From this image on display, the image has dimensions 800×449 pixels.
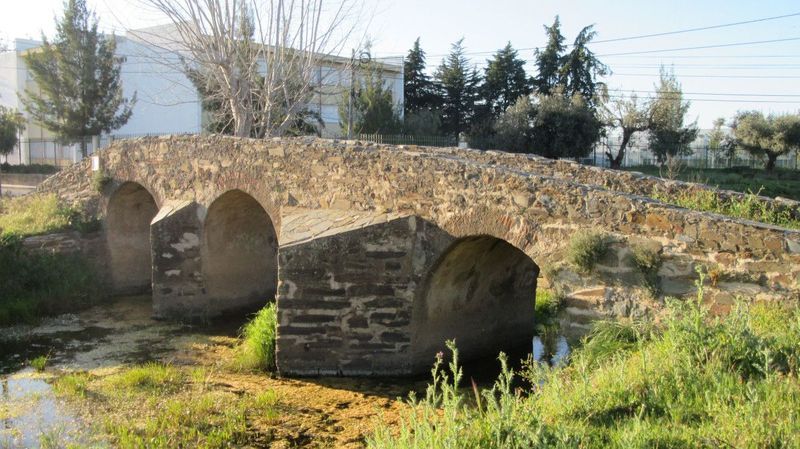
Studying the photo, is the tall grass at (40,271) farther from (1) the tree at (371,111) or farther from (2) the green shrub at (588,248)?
(1) the tree at (371,111)

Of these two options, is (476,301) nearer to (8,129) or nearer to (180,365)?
(180,365)

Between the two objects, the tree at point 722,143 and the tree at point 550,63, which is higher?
the tree at point 550,63

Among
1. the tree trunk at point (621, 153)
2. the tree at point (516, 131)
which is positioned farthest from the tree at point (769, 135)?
the tree at point (516, 131)

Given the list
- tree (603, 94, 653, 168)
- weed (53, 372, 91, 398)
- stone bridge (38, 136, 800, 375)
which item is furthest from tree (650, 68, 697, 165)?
weed (53, 372, 91, 398)

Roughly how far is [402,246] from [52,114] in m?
23.5

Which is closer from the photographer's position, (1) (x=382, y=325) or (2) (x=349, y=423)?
(2) (x=349, y=423)

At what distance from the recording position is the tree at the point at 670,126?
28594mm

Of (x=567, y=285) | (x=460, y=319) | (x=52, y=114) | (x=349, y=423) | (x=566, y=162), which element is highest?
(x=52, y=114)

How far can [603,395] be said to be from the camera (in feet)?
14.4

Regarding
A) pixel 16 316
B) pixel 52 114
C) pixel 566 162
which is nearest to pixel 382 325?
pixel 566 162

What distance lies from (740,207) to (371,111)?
18928 mm

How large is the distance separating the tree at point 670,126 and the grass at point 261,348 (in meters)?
23.2

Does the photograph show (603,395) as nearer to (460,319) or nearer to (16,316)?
(460,319)

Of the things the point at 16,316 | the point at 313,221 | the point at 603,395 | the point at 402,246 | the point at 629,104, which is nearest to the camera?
the point at 603,395
